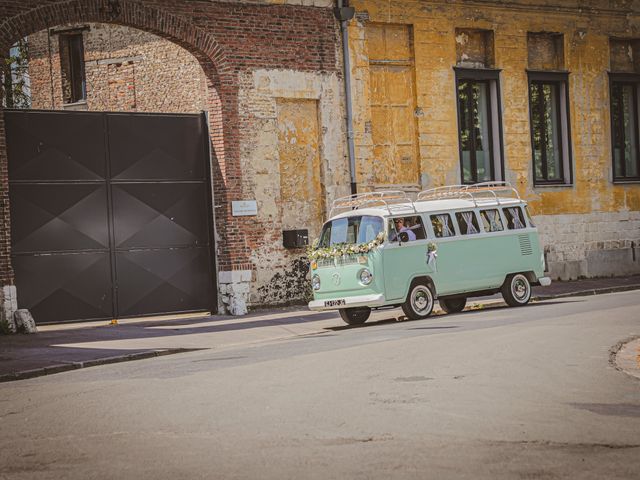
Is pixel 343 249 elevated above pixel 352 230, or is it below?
below

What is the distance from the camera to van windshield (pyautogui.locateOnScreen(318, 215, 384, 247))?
19.9 meters

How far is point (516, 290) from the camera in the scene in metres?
21.7

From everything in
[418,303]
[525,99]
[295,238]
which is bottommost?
[418,303]

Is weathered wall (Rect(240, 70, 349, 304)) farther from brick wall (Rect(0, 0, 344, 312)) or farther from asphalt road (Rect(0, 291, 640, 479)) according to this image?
asphalt road (Rect(0, 291, 640, 479))

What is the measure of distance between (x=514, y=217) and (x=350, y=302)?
4.36 m

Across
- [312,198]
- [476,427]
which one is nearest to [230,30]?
[312,198]

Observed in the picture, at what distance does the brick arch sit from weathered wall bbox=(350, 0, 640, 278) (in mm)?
3406

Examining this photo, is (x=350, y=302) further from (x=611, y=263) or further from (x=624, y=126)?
(x=624, y=126)

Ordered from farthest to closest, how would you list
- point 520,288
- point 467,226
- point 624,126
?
point 624,126
point 520,288
point 467,226

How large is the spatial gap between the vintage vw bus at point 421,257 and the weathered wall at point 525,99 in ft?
16.7

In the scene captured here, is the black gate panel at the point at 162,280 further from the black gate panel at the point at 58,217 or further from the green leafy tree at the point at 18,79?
the green leafy tree at the point at 18,79

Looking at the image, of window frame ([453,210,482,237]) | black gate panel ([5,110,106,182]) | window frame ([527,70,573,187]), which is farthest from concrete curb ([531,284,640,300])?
black gate panel ([5,110,106,182])

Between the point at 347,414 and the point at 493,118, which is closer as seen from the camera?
the point at 347,414

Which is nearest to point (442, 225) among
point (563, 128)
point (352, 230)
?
point (352, 230)
